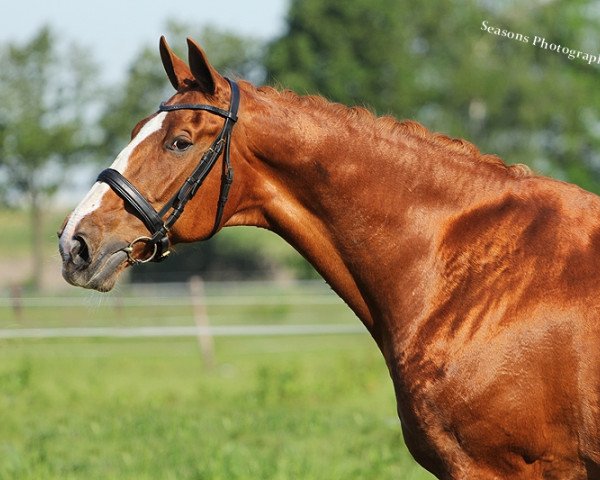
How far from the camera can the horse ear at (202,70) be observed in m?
3.72

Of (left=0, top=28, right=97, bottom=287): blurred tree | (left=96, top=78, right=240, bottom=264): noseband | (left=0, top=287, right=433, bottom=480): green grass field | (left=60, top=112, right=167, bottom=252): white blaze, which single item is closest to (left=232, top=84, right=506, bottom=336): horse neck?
(left=96, top=78, right=240, bottom=264): noseband

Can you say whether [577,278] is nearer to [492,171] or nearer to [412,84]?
[492,171]

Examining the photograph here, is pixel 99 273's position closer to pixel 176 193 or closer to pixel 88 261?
pixel 88 261

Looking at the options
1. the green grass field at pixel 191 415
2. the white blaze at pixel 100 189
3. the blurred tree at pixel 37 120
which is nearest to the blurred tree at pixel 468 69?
the blurred tree at pixel 37 120

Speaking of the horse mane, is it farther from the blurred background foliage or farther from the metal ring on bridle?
the blurred background foliage

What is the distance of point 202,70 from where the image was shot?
12.5ft

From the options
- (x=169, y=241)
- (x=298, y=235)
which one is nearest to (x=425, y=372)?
(x=298, y=235)

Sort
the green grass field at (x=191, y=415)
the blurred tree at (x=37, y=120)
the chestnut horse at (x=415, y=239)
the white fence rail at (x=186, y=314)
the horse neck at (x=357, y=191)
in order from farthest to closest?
the blurred tree at (x=37, y=120)
the white fence rail at (x=186, y=314)
the green grass field at (x=191, y=415)
the horse neck at (x=357, y=191)
the chestnut horse at (x=415, y=239)

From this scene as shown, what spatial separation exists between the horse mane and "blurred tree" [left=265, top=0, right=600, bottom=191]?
130 ft

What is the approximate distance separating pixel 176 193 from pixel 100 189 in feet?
1.00

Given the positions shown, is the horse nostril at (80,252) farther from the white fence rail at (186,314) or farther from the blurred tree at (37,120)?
the blurred tree at (37,120)

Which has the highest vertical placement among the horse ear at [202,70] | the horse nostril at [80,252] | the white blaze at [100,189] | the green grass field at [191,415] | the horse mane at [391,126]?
the horse ear at [202,70]

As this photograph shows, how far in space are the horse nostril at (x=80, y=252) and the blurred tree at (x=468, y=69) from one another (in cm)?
4010

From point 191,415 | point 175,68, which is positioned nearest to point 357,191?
point 175,68
